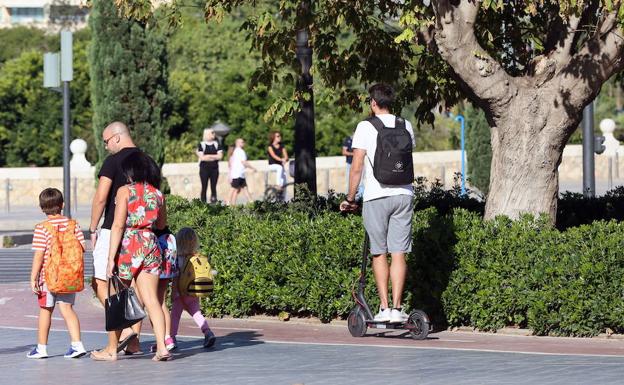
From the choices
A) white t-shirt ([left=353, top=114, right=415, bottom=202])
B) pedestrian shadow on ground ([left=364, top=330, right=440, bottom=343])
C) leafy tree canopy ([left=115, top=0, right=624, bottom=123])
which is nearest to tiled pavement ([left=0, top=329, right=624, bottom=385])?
pedestrian shadow on ground ([left=364, top=330, right=440, bottom=343])

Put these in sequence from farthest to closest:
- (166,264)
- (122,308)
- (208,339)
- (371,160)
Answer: (371,160) < (208,339) < (166,264) < (122,308)

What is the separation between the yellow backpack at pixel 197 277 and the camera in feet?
34.1

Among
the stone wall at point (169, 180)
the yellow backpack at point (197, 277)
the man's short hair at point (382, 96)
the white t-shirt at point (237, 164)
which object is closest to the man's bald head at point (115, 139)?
the yellow backpack at point (197, 277)

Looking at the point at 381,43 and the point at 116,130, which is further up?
the point at 381,43

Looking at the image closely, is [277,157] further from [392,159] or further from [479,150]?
[392,159]

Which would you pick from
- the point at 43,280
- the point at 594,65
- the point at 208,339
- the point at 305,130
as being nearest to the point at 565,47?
the point at 594,65

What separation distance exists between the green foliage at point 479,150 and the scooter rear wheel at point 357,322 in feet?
84.5

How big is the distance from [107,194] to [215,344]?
1642mm

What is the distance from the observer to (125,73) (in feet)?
110

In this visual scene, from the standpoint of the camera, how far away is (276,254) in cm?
1227

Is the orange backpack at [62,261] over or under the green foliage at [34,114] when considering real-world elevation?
under

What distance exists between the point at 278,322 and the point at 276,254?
574 mm

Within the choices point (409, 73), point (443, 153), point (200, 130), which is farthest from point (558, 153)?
point (200, 130)

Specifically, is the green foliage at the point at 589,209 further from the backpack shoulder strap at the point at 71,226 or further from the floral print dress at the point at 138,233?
the backpack shoulder strap at the point at 71,226
